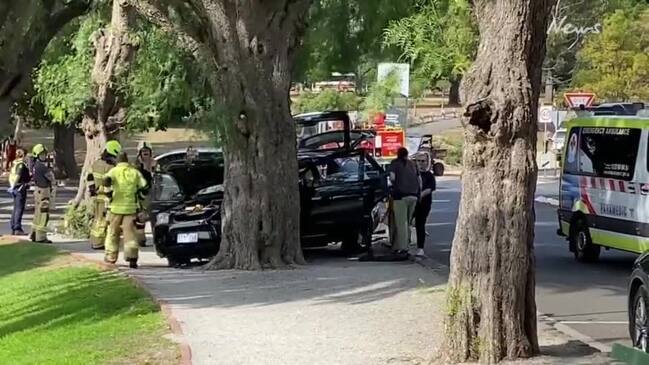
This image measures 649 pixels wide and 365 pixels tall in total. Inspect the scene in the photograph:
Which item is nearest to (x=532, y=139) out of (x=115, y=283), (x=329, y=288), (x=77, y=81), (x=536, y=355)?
(x=536, y=355)

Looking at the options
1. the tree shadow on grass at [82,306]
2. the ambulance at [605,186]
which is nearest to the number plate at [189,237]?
the tree shadow on grass at [82,306]

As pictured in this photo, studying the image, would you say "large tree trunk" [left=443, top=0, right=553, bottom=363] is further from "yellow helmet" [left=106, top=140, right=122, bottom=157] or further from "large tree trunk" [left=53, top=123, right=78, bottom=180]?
"large tree trunk" [left=53, top=123, right=78, bottom=180]

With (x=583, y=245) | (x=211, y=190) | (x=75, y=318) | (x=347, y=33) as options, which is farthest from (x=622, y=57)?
(x=75, y=318)

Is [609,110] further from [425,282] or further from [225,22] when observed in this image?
[225,22]

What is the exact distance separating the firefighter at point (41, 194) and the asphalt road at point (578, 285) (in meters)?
7.28

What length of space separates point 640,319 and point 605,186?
303 inches

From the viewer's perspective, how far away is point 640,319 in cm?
1059

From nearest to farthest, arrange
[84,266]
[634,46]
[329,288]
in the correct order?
[329,288]
[84,266]
[634,46]

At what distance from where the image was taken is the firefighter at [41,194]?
2197 cm

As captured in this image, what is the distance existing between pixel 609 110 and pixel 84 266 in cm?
888

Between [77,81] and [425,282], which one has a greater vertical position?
[77,81]

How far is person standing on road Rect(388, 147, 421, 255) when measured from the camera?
1852 centimetres

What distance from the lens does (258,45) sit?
56.1 ft

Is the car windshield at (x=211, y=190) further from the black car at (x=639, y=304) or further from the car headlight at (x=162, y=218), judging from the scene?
the black car at (x=639, y=304)
